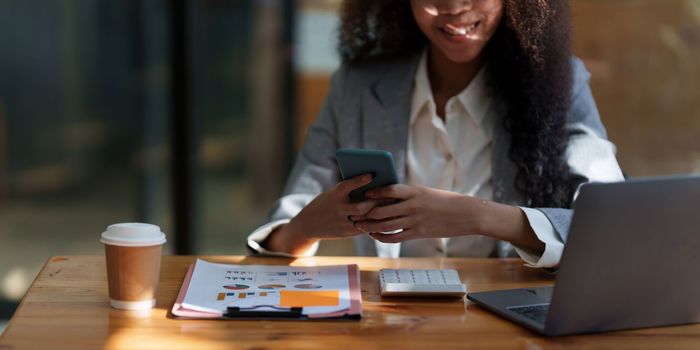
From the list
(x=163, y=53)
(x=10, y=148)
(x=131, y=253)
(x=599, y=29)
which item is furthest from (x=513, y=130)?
(x=10, y=148)

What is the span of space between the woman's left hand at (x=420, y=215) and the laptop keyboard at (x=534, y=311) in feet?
0.88

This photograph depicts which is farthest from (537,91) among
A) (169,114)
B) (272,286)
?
(169,114)

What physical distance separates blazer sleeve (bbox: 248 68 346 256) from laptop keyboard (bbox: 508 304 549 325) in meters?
0.58

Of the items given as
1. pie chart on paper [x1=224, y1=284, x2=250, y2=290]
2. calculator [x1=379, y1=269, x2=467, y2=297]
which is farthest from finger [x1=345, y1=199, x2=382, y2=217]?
pie chart on paper [x1=224, y1=284, x2=250, y2=290]

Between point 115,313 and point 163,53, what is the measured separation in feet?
6.70

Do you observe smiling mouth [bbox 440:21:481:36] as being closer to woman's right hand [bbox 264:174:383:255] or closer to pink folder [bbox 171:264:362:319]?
woman's right hand [bbox 264:174:383:255]

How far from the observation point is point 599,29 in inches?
121

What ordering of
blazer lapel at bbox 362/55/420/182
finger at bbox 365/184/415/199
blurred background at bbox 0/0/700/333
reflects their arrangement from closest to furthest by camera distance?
finger at bbox 365/184/415/199 → blazer lapel at bbox 362/55/420/182 → blurred background at bbox 0/0/700/333

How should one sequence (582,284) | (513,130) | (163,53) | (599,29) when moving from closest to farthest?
(582,284), (513,130), (599,29), (163,53)

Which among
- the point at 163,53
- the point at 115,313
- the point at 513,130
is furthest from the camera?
the point at 163,53

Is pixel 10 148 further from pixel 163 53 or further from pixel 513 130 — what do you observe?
pixel 513 130

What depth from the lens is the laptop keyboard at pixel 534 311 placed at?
1359 millimetres

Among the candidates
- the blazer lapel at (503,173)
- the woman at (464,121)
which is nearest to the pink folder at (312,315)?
the woman at (464,121)

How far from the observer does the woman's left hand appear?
159 cm
